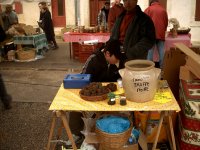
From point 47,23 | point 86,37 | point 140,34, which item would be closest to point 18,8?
point 47,23

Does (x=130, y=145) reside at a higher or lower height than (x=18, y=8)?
lower

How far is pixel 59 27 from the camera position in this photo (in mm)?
12828

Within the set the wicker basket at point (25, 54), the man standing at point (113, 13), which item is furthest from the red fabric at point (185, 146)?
the wicker basket at point (25, 54)

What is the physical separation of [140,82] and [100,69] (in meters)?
0.78

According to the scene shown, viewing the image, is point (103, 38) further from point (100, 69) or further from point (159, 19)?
point (100, 69)

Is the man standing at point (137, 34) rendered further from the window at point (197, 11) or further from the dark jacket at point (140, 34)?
the window at point (197, 11)

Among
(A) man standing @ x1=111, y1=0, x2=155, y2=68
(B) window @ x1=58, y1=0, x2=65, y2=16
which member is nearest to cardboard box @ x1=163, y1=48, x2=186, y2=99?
(A) man standing @ x1=111, y1=0, x2=155, y2=68

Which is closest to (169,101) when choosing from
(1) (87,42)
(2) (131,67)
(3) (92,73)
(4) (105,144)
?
(2) (131,67)

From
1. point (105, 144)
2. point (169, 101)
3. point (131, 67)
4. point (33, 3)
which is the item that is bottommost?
→ point (105, 144)

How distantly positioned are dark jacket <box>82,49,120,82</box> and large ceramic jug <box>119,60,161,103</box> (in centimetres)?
60

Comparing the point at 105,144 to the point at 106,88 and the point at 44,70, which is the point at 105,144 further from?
the point at 44,70

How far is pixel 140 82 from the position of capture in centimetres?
250

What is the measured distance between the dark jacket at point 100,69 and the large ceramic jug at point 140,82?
0.60m

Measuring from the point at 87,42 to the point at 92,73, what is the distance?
12.8 ft
